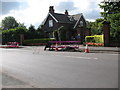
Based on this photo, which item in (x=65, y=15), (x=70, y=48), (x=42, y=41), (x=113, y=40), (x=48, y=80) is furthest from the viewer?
(x=65, y=15)

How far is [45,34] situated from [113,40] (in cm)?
2929

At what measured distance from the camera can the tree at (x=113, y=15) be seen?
24.5 meters

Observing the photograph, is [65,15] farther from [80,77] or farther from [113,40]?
[80,77]

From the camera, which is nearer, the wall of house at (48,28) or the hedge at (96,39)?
the hedge at (96,39)

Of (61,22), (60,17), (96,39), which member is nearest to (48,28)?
(60,17)

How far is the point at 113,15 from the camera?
24500 millimetres

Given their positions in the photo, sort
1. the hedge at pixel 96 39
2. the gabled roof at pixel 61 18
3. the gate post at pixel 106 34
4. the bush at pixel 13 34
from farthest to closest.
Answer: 1. the gabled roof at pixel 61 18
2. the bush at pixel 13 34
3. the hedge at pixel 96 39
4. the gate post at pixel 106 34

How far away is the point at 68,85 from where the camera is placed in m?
5.99

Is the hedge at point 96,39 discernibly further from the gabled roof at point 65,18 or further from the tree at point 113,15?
the gabled roof at point 65,18

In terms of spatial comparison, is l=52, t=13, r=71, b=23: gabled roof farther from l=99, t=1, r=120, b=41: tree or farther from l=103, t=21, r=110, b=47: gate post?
l=103, t=21, r=110, b=47: gate post

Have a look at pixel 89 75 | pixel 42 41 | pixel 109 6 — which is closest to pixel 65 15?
pixel 42 41

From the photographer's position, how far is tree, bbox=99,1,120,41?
24.5 meters

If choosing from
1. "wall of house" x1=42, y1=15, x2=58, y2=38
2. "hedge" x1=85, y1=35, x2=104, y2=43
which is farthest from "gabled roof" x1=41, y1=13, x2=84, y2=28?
"hedge" x1=85, y1=35, x2=104, y2=43

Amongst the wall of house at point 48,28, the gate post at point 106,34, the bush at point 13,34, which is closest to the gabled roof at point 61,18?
the wall of house at point 48,28
